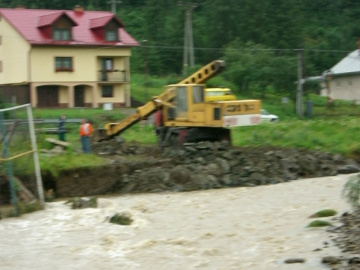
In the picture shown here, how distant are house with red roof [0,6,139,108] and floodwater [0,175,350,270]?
3172 cm

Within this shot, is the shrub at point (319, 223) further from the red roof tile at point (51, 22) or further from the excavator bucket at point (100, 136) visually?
the red roof tile at point (51, 22)

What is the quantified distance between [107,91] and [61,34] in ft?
19.3

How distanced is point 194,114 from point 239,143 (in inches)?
226

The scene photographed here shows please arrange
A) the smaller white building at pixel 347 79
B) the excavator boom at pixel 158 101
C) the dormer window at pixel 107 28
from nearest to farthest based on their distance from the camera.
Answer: the excavator boom at pixel 158 101
the dormer window at pixel 107 28
the smaller white building at pixel 347 79

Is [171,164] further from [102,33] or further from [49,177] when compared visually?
[102,33]

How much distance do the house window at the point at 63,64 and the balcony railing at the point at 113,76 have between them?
250cm

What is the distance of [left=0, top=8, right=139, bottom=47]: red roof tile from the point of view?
5547cm

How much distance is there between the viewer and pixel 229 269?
604 inches

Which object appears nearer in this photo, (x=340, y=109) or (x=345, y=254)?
(x=345, y=254)

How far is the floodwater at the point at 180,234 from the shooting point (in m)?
16.2

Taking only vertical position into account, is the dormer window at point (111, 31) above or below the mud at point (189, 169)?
above

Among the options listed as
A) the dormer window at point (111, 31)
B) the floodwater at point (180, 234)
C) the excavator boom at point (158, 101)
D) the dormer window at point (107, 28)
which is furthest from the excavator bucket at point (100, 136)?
the dormer window at point (111, 31)

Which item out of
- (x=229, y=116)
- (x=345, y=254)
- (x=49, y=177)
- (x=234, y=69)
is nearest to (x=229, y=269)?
(x=345, y=254)

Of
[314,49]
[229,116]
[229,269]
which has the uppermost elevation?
[314,49]
